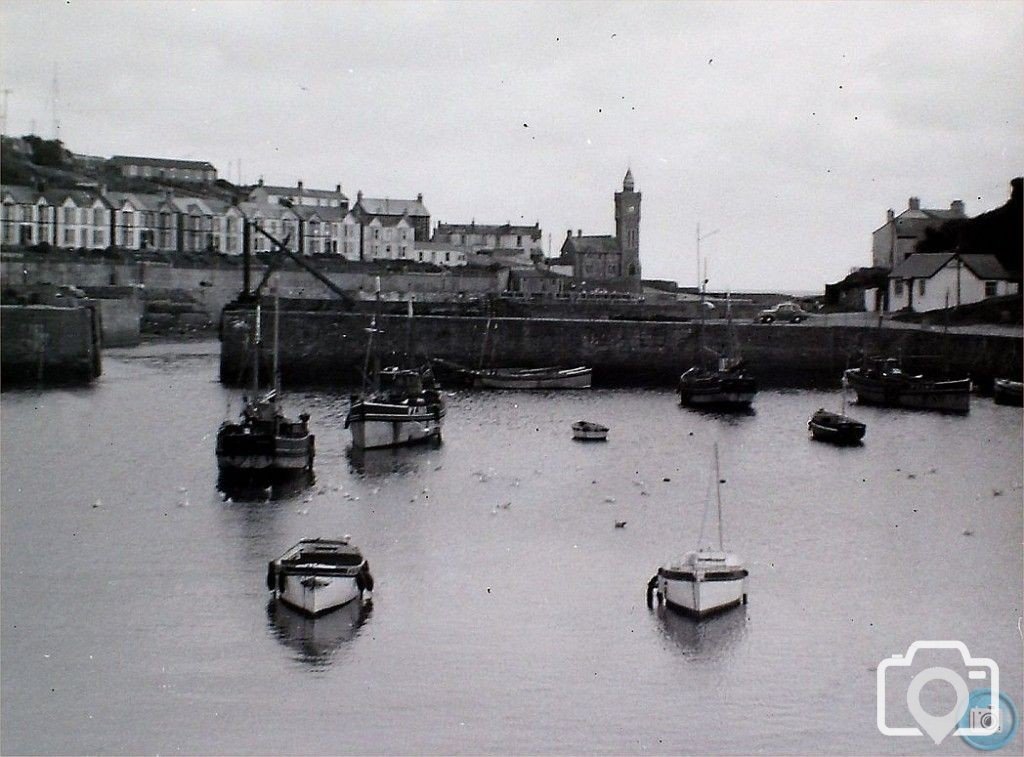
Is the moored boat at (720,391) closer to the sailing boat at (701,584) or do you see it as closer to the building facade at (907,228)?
the building facade at (907,228)

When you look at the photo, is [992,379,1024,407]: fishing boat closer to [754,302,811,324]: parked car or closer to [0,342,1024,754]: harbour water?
[0,342,1024,754]: harbour water

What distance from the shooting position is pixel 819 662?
1166cm

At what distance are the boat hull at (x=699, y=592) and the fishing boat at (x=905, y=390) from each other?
61.4 ft

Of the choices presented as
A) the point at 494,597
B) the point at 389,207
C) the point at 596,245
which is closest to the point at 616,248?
the point at 596,245

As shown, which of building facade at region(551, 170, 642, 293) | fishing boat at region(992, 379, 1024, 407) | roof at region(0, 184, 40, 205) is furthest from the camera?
building facade at region(551, 170, 642, 293)

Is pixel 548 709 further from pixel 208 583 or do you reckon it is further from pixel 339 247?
pixel 339 247

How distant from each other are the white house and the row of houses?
30401mm

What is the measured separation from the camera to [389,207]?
7206 cm

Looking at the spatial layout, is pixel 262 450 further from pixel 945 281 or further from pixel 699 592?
pixel 945 281

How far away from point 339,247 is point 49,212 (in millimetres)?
15466

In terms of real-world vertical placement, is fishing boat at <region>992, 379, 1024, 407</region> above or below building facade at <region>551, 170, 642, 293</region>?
below

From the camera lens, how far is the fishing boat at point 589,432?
81.6ft

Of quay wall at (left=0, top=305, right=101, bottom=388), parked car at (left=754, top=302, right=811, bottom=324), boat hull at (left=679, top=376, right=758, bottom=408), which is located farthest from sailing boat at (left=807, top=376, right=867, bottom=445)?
quay wall at (left=0, top=305, right=101, bottom=388)

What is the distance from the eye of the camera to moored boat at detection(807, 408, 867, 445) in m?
24.8
